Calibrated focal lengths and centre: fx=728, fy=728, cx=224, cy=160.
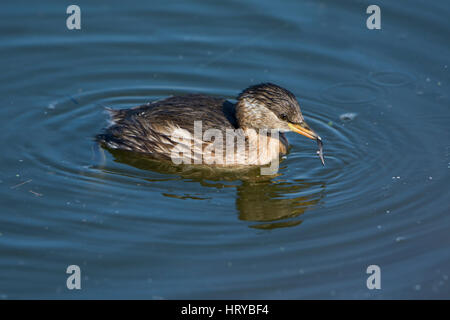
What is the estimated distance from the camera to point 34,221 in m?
8.12

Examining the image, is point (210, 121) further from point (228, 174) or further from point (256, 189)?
point (256, 189)

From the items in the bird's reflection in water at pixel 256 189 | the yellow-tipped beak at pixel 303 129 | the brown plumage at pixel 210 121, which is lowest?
the bird's reflection in water at pixel 256 189

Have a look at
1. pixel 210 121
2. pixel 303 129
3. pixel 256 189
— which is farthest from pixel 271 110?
pixel 256 189

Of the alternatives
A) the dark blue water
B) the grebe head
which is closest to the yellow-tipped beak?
the grebe head

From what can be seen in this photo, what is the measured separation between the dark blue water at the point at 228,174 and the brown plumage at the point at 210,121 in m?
0.30

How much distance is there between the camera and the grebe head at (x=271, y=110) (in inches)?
353

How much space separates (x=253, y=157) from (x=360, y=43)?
136 inches

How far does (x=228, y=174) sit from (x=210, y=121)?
2.45 ft

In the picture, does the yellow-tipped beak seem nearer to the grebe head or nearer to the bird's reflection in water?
the grebe head

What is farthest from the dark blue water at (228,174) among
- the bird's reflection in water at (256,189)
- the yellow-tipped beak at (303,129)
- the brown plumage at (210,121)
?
the yellow-tipped beak at (303,129)

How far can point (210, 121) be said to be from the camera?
29.8ft

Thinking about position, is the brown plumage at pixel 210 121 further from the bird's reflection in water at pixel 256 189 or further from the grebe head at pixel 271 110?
the bird's reflection in water at pixel 256 189

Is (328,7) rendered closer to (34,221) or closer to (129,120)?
(129,120)

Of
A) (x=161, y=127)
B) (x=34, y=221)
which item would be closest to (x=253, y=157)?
(x=161, y=127)
